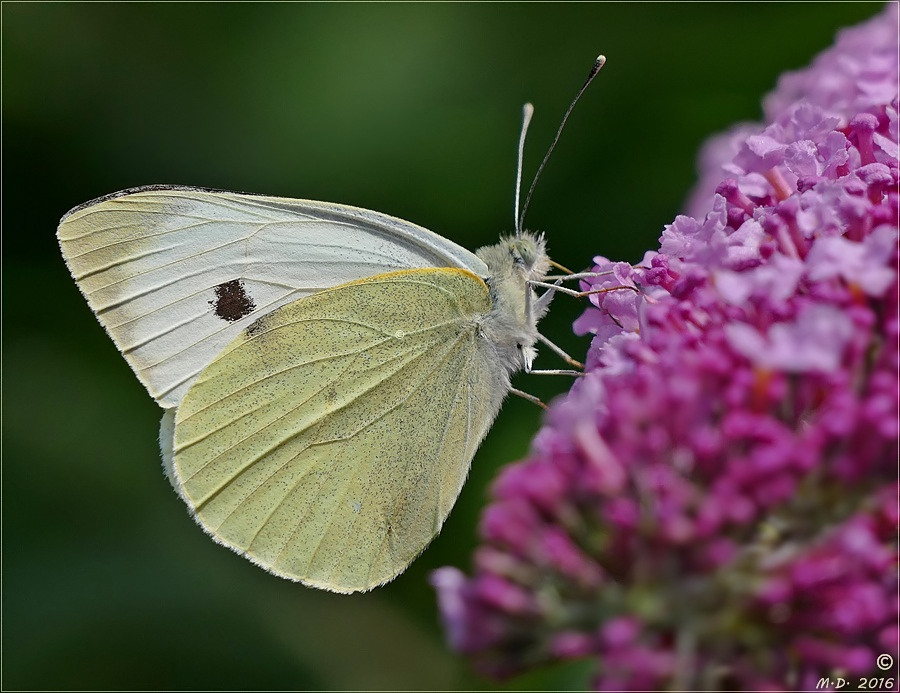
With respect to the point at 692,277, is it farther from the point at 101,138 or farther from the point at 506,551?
the point at 101,138

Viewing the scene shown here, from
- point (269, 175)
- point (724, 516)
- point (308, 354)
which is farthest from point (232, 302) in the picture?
point (724, 516)

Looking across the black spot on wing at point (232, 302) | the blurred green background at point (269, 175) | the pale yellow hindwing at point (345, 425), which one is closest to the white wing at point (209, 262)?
the black spot on wing at point (232, 302)

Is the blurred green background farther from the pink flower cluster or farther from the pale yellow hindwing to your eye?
the pink flower cluster

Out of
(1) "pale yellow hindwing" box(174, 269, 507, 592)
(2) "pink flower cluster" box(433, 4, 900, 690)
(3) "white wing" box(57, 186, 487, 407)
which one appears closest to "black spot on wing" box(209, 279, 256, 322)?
(3) "white wing" box(57, 186, 487, 407)

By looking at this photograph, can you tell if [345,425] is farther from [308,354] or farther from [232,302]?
[232,302]

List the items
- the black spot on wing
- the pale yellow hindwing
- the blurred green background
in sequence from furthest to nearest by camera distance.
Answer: the blurred green background
the black spot on wing
the pale yellow hindwing

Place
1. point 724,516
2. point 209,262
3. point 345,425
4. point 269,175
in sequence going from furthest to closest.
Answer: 1. point 269,175
2. point 209,262
3. point 345,425
4. point 724,516
